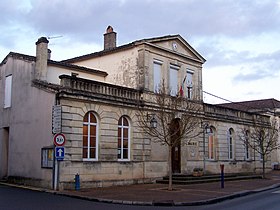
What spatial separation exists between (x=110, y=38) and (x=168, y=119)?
9.55 meters

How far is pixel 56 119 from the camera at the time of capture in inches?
677

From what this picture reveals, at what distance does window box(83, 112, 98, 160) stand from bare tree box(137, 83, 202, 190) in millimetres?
Answer: 2622

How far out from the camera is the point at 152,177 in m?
21.9

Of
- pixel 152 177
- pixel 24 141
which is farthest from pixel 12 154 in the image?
pixel 152 177

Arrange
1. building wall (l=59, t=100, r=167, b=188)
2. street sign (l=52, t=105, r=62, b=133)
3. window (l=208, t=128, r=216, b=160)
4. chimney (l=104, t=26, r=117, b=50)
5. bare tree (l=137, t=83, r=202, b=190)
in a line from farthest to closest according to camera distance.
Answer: window (l=208, t=128, r=216, b=160) < chimney (l=104, t=26, r=117, b=50) < bare tree (l=137, t=83, r=202, b=190) < building wall (l=59, t=100, r=167, b=188) < street sign (l=52, t=105, r=62, b=133)

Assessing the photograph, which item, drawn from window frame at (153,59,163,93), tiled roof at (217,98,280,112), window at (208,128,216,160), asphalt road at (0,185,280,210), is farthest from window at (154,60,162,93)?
tiled roof at (217,98,280,112)

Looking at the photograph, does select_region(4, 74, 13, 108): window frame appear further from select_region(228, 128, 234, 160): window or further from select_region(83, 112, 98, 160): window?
select_region(228, 128, 234, 160): window

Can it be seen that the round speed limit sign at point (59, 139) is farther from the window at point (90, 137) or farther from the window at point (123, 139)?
the window at point (123, 139)

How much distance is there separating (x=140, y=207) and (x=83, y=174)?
581 centimetres

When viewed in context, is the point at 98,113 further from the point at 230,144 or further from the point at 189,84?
the point at 230,144

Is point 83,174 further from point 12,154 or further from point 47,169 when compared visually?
point 12,154

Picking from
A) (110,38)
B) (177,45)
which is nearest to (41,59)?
(110,38)

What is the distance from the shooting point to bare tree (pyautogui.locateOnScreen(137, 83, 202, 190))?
18.4 m

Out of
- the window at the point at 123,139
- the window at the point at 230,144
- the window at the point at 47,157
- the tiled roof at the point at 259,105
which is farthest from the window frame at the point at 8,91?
the tiled roof at the point at 259,105
